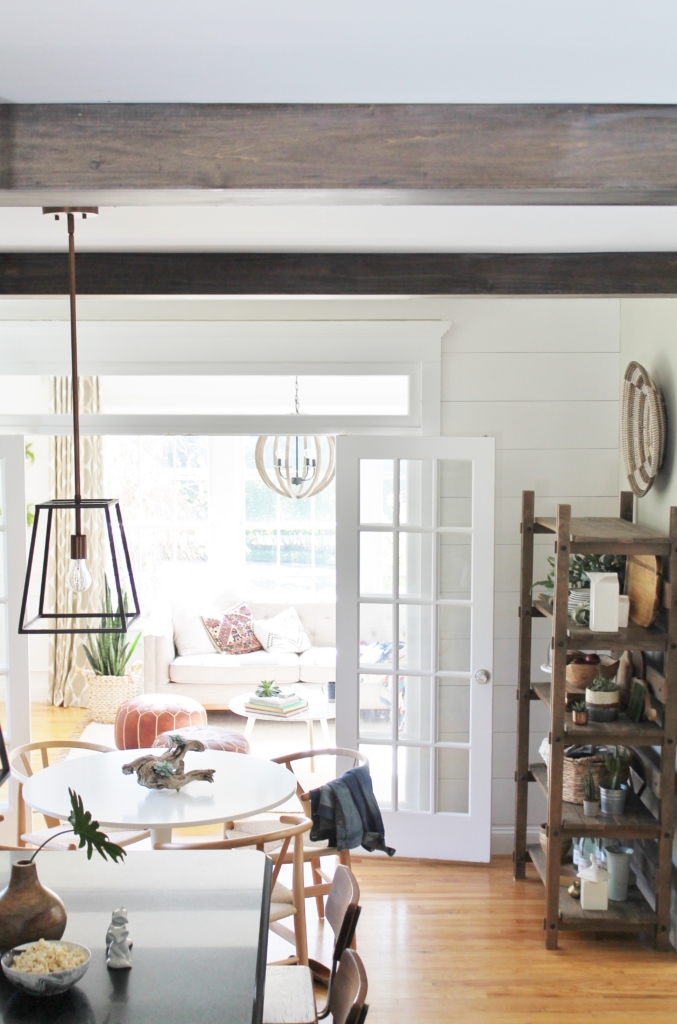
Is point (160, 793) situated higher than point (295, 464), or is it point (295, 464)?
point (295, 464)

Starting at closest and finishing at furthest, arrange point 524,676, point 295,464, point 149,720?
point 524,676 → point 149,720 → point 295,464

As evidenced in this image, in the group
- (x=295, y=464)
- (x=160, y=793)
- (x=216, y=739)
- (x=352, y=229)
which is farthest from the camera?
(x=295, y=464)

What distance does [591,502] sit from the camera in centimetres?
→ 429

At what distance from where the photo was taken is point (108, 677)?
6.50m

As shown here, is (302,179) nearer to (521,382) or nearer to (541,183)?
(541,183)

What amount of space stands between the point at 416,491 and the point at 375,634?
713 mm

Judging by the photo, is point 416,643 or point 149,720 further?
point 149,720

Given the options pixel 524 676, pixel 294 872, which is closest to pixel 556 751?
pixel 524 676

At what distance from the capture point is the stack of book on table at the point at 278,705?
5496mm

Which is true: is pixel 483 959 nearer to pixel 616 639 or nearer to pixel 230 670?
pixel 616 639

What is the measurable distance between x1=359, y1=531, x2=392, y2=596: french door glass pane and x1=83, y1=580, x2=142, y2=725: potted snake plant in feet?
9.11

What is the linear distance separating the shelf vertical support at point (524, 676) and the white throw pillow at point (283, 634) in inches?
115

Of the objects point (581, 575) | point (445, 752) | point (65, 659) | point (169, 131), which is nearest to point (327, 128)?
point (169, 131)

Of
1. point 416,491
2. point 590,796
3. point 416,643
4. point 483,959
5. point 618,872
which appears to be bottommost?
point 483,959
